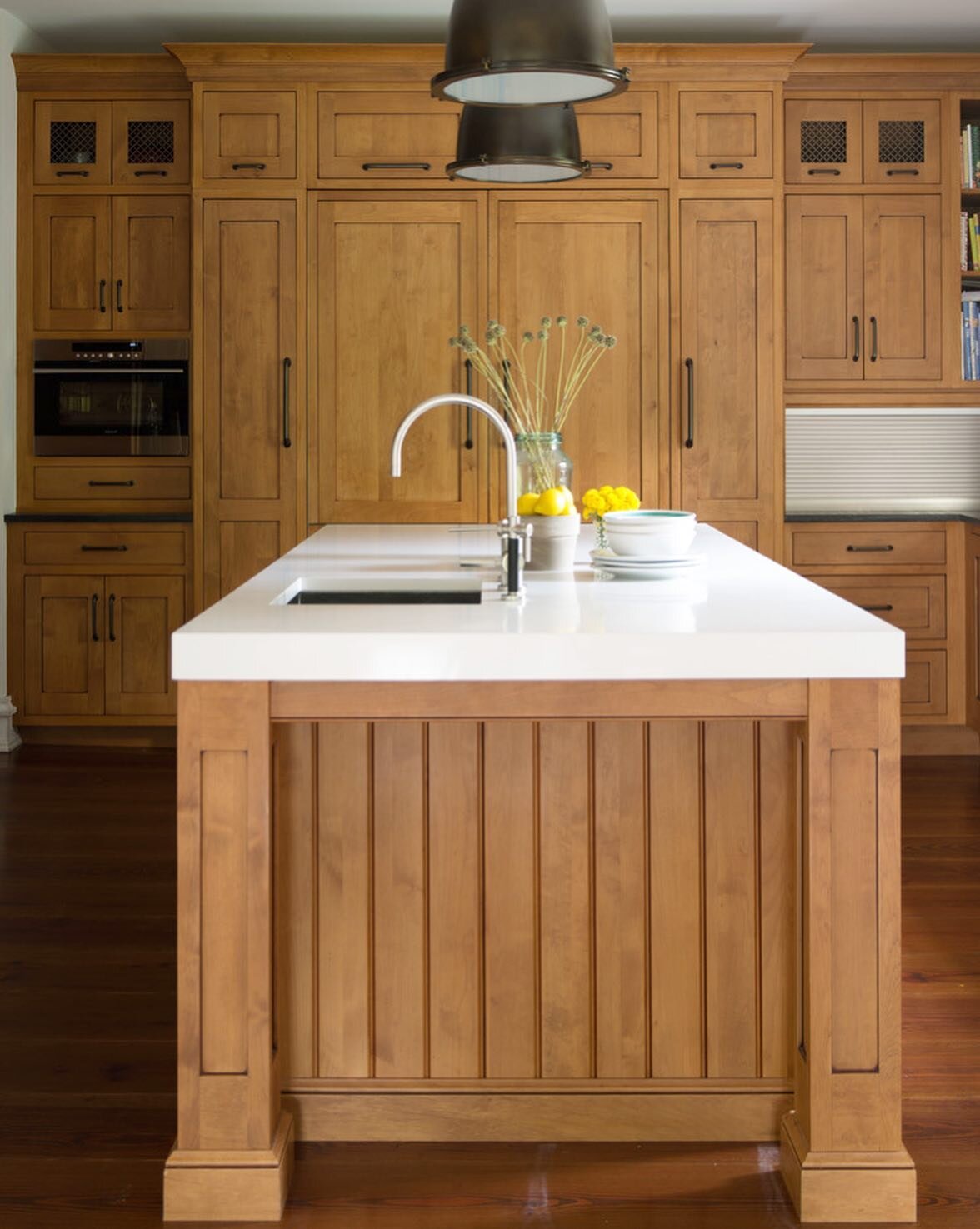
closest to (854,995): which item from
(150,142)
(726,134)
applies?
(726,134)

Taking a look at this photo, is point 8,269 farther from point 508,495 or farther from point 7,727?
point 508,495

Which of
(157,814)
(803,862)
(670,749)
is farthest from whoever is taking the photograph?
(157,814)

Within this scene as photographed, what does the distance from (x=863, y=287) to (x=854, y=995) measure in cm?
391

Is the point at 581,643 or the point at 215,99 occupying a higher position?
the point at 215,99

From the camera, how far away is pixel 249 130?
5246mm

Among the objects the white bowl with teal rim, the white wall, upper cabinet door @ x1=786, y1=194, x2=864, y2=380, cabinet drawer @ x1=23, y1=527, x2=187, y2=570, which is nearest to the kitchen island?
the white bowl with teal rim

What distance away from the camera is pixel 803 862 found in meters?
2.20

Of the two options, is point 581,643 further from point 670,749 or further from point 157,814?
point 157,814

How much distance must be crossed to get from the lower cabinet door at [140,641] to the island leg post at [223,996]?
350 centimetres

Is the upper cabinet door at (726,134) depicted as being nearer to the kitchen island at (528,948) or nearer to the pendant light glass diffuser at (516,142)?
the pendant light glass diffuser at (516,142)

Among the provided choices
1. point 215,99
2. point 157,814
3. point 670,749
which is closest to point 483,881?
point 670,749

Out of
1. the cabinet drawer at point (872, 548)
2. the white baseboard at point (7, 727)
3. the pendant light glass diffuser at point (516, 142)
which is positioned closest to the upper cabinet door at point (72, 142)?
the white baseboard at point (7, 727)

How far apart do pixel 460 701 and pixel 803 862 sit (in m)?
0.57

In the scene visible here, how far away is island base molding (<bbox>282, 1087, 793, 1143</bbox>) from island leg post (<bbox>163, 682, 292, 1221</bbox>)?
236 millimetres
